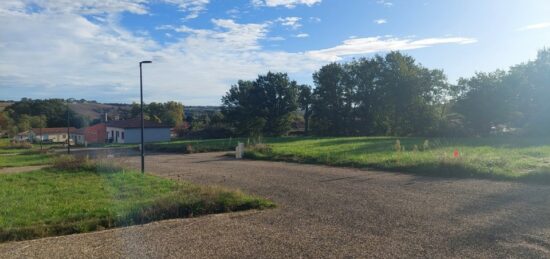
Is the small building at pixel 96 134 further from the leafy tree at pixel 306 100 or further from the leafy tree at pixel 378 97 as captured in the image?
the leafy tree at pixel 378 97

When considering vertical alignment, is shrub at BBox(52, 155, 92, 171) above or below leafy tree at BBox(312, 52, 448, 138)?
below

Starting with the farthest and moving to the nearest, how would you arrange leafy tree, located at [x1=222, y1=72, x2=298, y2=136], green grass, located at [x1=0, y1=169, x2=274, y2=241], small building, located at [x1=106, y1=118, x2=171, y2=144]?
small building, located at [x1=106, y1=118, x2=171, y2=144], leafy tree, located at [x1=222, y1=72, x2=298, y2=136], green grass, located at [x1=0, y1=169, x2=274, y2=241]

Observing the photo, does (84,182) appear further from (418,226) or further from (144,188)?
(418,226)

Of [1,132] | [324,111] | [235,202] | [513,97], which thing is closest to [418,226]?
[235,202]

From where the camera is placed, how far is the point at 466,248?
5473 mm

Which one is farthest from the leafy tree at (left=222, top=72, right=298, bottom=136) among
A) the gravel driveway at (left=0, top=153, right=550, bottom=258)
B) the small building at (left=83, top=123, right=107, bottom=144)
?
the gravel driveway at (left=0, top=153, right=550, bottom=258)

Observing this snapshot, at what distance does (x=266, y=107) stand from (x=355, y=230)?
4923 centimetres

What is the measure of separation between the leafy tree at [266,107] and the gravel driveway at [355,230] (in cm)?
4486

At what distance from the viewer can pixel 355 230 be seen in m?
6.57

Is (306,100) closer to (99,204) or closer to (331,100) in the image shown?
(331,100)

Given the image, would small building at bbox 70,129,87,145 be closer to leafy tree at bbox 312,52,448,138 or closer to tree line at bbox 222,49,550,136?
tree line at bbox 222,49,550,136

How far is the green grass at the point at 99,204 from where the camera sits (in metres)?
7.32

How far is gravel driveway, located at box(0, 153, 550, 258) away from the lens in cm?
556

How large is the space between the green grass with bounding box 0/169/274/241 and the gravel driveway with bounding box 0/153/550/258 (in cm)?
57
